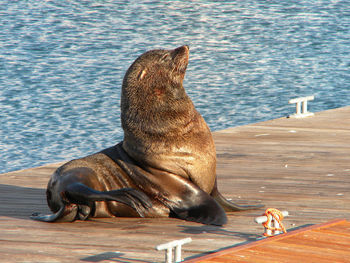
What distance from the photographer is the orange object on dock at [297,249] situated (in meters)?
4.35

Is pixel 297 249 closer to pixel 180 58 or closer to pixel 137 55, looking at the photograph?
pixel 180 58

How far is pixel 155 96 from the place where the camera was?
5684 millimetres

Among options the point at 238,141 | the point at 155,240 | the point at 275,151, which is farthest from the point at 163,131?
the point at 238,141

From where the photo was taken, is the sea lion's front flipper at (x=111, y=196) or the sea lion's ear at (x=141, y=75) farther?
the sea lion's ear at (x=141, y=75)

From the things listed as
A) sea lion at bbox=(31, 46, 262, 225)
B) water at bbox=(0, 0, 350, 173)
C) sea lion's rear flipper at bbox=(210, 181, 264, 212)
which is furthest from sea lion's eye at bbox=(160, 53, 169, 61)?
water at bbox=(0, 0, 350, 173)

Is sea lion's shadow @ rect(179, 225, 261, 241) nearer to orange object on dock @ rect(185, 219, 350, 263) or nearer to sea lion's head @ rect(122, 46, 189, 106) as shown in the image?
orange object on dock @ rect(185, 219, 350, 263)

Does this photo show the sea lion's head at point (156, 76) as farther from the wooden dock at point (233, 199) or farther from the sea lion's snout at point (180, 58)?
the wooden dock at point (233, 199)

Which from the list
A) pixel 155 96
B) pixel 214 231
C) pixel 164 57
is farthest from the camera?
pixel 164 57

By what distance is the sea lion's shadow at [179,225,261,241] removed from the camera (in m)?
5.06

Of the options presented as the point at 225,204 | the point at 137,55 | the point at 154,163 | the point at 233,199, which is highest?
the point at 154,163

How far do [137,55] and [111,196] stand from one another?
19.9m

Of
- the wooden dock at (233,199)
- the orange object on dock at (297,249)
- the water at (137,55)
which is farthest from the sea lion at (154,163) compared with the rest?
the water at (137,55)

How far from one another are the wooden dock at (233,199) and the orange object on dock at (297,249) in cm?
25

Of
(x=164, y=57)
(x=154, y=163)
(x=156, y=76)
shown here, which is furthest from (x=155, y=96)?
(x=154, y=163)
